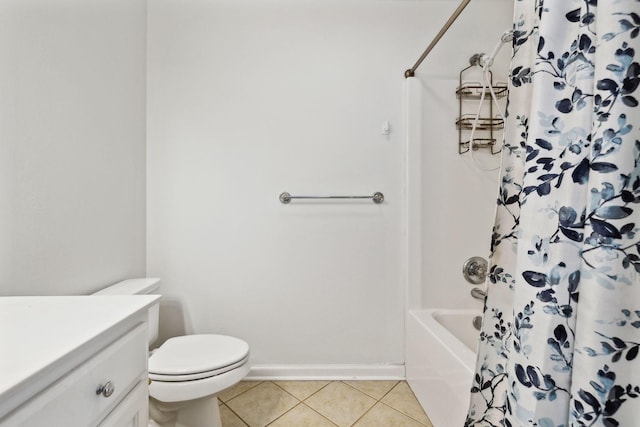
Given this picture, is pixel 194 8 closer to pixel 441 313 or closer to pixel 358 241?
pixel 358 241

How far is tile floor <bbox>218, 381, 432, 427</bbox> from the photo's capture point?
4.29 feet

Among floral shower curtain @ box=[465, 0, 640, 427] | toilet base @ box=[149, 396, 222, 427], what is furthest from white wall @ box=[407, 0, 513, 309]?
toilet base @ box=[149, 396, 222, 427]

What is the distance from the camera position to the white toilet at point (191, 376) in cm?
106

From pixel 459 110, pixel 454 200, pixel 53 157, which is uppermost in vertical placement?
pixel 459 110

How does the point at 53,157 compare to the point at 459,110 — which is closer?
the point at 53,157

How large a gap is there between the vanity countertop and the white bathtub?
1101 mm

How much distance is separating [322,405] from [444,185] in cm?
136

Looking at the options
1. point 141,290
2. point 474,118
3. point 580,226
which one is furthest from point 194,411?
point 474,118

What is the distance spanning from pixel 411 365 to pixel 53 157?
6.24 ft

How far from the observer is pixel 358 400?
1.45 m

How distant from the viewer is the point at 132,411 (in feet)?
2.15

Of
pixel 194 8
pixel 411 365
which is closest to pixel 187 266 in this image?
pixel 411 365

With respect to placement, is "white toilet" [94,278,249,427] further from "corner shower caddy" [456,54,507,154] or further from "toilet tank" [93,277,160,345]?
"corner shower caddy" [456,54,507,154]

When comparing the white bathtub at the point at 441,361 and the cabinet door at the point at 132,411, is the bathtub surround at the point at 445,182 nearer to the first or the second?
the white bathtub at the point at 441,361
